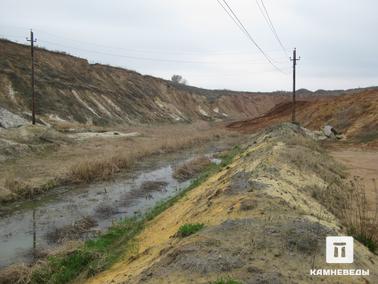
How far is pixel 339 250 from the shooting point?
7117 millimetres

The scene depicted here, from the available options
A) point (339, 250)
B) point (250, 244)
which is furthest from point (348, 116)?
point (250, 244)

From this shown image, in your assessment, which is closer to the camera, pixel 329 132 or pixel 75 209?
pixel 75 209

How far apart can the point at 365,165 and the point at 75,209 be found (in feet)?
41.2

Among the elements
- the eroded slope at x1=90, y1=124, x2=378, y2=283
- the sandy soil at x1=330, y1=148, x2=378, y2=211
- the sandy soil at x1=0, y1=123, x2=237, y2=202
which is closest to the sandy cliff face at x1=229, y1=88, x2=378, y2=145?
the sandy soil at x1=330, y1=148, x2=378, y2=211

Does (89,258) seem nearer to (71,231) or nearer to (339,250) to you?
(71,231)

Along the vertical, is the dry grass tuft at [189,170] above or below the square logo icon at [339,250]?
below

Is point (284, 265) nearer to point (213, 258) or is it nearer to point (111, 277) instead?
point (213, 258)

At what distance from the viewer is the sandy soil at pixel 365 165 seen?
1342 cm

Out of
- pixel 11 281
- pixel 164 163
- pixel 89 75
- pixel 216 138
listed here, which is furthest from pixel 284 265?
pixel 89 75

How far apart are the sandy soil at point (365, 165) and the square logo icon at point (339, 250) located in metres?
4.69

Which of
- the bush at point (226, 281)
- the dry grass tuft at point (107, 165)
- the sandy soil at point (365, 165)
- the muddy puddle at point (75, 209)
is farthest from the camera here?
the dry grass tuft at point (107, 165)

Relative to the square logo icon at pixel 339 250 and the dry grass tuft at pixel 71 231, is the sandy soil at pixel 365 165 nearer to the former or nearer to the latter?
the square logo icon at pixel 339 250

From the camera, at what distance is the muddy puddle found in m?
12.7

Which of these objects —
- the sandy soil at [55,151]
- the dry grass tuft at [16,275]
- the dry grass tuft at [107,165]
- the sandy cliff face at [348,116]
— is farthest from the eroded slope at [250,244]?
the sandy cliff face at [348,116]
